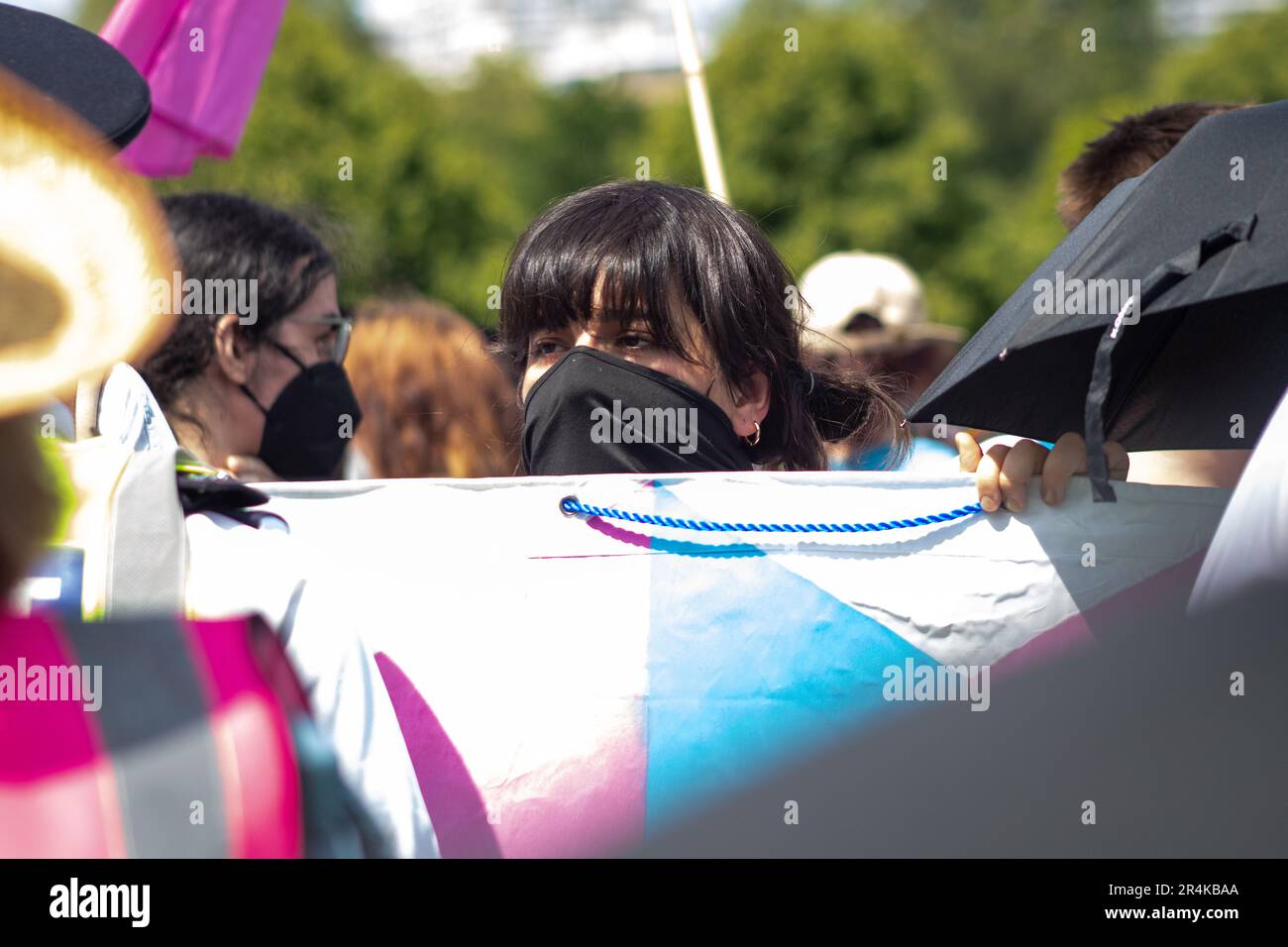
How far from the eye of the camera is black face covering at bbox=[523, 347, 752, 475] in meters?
2.17

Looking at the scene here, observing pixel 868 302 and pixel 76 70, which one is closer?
pixel 76 70

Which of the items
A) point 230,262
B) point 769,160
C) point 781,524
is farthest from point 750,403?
point 769,160

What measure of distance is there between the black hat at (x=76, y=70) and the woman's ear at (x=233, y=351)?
1.02 metres

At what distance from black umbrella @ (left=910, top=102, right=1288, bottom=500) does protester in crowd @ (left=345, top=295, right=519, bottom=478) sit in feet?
8.30

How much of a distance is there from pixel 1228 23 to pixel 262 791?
25.2m

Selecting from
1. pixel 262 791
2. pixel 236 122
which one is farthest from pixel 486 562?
pixel 236 122

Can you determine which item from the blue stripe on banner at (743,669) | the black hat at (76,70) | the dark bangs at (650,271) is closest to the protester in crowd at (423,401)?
the dark bangs at (650,271)

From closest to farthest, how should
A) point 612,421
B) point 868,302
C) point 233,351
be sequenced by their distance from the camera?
point 612,421
point 233,351
point 868,302

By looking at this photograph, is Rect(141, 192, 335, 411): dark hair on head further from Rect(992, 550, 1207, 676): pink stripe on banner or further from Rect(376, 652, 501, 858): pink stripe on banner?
Rect(992, 550, 1207, 676): pink stripe on banner

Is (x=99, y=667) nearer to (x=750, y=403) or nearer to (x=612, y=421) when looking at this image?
(x=612, y=421)

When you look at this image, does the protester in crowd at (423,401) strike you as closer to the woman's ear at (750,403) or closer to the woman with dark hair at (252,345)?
the woman with dark hair at (252,345)

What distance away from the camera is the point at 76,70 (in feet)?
6.28

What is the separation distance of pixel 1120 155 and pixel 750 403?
3.81 feet
